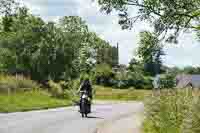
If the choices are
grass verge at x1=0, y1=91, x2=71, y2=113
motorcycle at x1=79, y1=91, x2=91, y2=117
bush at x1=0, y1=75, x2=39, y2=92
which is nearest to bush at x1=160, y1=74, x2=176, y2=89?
motorcycle at x1=79, y1=91, x2=91, y2=117

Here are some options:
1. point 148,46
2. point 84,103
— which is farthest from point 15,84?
point 148,46

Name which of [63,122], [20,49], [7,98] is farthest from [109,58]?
[63,122]

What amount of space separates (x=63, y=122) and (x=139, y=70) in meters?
98.8

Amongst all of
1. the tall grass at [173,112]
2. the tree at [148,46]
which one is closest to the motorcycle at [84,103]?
the tall grass at [173,112]

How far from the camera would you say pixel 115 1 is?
17.5 m

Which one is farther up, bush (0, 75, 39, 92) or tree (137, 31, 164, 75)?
tree (137, 31, 164, 75)

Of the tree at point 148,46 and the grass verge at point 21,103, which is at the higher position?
the tree at point 148,46

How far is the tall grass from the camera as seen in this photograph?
42.6ft

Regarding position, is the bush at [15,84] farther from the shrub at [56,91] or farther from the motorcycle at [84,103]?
the motorcycle at [84,103]

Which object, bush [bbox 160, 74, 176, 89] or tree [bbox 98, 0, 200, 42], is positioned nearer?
tree [bbox 98, 0, 200, 42]

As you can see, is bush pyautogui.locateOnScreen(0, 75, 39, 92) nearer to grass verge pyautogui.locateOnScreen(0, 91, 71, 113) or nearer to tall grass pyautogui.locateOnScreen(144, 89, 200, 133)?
→ grass verge pyautogui.locateOnScreen(0, 91, 71, 113)

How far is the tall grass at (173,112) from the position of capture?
12992 millimetres

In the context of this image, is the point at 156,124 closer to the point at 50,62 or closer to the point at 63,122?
the point at 63,122

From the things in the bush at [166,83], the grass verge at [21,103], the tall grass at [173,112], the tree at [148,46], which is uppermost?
the tree at [148,46]
